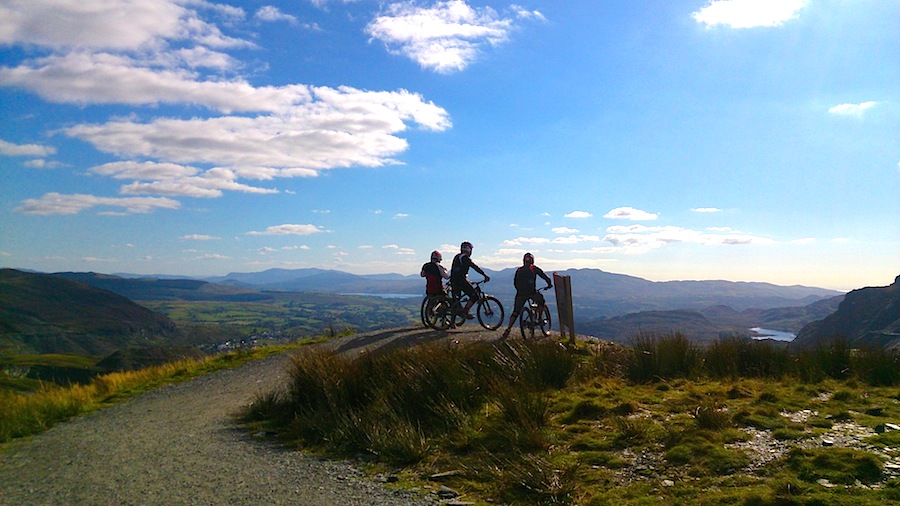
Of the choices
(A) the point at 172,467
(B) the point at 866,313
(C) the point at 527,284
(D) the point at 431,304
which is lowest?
(B) the point at 866,313

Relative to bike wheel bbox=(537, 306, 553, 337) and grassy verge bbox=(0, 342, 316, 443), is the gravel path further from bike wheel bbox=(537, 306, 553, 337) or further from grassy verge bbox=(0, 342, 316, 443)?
bike wheel bbox=(537, 306, 553, 337)

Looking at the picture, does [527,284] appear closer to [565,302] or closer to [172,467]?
[565,302]

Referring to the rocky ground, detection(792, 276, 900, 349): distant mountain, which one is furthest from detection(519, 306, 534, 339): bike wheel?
detection(792, 276, 900, 349): distant mountain

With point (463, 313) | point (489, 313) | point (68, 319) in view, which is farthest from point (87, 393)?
point (68, 319)

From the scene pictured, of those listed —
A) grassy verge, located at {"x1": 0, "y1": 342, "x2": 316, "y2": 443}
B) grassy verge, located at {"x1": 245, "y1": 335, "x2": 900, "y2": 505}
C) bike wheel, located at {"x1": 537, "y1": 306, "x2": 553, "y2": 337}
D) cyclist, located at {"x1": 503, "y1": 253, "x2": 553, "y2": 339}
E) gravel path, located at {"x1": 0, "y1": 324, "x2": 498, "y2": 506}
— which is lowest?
grassy verge, located at {"x1": 0, "y1": 342, "x2": 316, "y2": 443}

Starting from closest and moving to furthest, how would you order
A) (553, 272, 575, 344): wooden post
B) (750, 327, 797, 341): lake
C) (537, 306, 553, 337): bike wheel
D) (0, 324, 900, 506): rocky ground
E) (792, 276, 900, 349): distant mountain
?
1. (0, 324, 900, 506): rocky ground
2. (750, 327, 797, 341): lake
3. (553, 272, 575, 344): wooden post
4. (537, 306, 553, 337): bike wheel
5. (792, 276, 900, 349): distant mountain

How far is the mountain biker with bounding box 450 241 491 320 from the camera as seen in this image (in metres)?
14.8

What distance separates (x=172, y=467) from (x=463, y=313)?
961 cm

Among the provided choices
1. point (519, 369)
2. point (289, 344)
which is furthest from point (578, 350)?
point (289, 344)

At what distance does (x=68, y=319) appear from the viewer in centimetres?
12725

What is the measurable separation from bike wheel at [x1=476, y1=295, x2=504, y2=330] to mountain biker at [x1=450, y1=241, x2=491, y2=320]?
25cm

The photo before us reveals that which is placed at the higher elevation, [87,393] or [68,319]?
[87,393]

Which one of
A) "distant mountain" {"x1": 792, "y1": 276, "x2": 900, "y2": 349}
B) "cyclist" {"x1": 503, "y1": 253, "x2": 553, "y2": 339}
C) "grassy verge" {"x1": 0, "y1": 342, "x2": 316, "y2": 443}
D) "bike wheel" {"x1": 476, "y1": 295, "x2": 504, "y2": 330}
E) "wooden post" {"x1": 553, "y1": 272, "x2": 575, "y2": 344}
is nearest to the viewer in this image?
"grassy verge" {"x1": 0, "y1": 342, "x2": 316, "y2": 443}

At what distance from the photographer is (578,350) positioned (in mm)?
11680
